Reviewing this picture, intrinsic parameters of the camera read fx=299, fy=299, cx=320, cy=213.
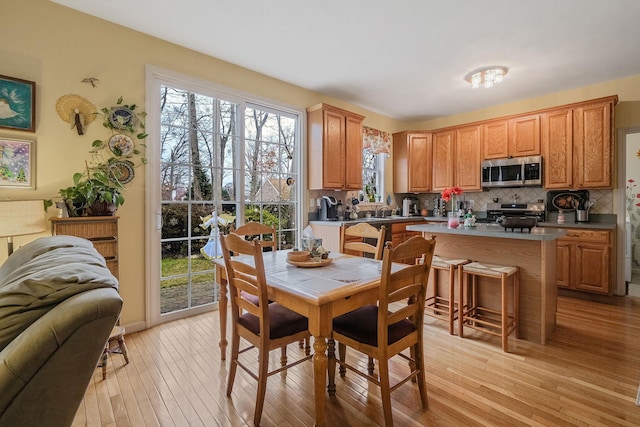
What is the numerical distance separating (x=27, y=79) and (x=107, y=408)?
235 centimetres

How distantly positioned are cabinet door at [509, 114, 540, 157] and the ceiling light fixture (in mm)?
1105

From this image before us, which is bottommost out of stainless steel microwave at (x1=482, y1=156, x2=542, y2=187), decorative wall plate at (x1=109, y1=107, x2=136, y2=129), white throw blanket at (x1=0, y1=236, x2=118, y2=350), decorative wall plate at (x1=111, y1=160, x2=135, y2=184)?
white throw blanket at (x1=0, y1=236, x2=118, y2=350)

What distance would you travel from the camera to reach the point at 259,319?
1.64 m

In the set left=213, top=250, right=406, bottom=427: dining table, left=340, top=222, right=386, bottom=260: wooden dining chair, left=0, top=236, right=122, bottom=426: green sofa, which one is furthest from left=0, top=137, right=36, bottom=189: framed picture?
left=340, top=222, right=386, bottom=260: wooden dining chair

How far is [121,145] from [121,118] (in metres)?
0.23

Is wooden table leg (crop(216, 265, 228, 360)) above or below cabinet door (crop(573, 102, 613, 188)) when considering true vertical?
below

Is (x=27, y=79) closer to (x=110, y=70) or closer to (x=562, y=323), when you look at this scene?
(x=110, y=70)

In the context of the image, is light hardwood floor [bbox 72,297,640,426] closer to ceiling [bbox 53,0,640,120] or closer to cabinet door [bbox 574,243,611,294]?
cabinet door [bbox 574,243,611,294]

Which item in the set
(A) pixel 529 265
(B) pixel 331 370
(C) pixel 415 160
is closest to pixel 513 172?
(C) pixel 415 160

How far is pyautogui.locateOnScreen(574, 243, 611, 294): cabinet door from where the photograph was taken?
3.41 m

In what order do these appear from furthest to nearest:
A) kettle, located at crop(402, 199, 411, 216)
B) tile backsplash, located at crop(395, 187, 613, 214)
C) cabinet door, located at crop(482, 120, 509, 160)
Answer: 1. kettle, located at crop(402, 199, 411, 216)
2. cabinet door, located at crop(482, 120, 509, 160)
3. tile backsplash, located at crop(395, 187, 613, 214)

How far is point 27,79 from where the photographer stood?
7.20 feet

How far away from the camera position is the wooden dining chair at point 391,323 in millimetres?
1448

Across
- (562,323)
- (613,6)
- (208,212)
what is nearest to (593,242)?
(562,323)
